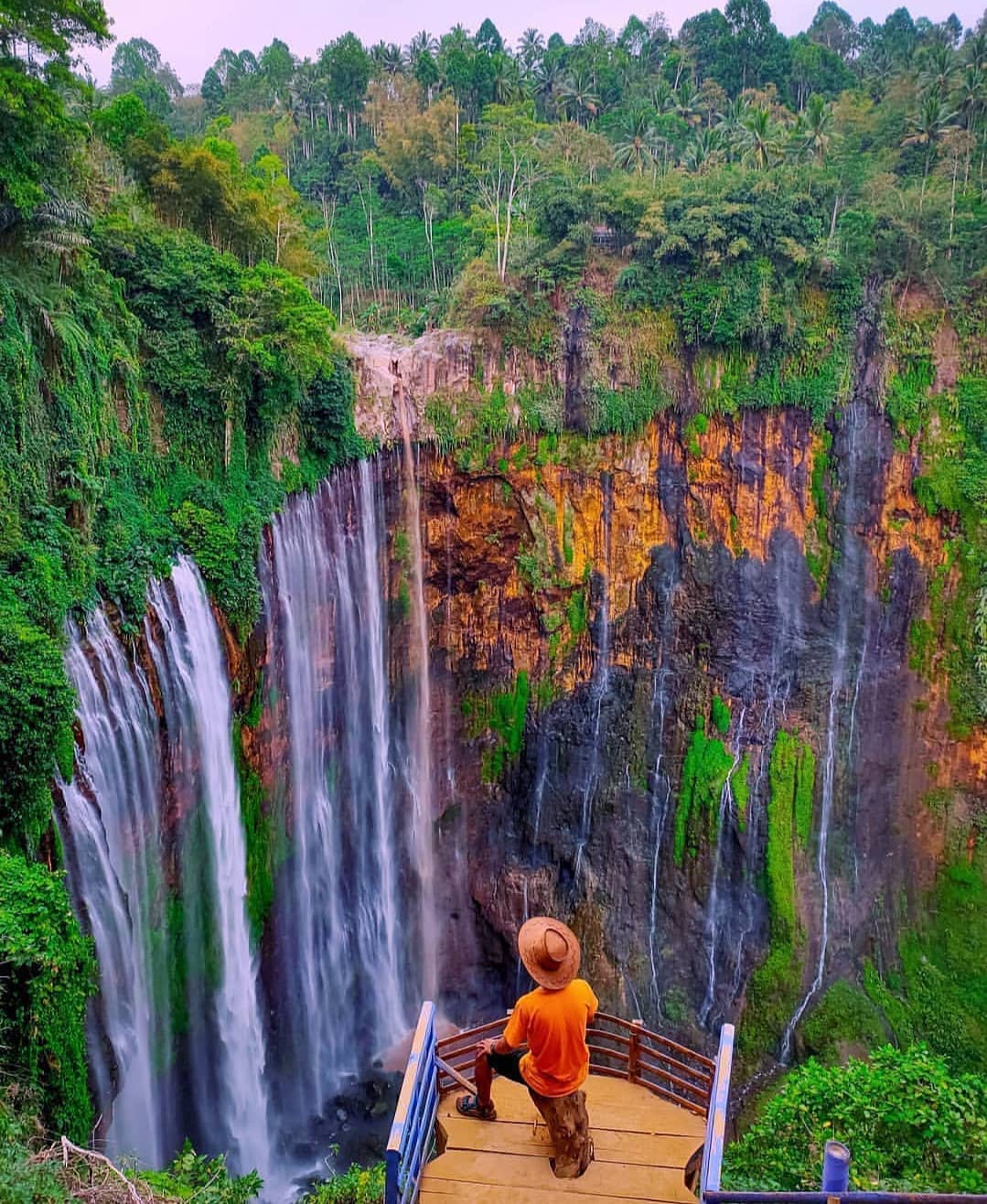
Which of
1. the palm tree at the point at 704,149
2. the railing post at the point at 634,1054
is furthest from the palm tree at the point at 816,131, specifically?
the railing post at the point at 634,1054

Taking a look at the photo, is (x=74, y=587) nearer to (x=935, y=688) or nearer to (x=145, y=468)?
(x=145, y=468)

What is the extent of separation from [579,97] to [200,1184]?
3318 cm

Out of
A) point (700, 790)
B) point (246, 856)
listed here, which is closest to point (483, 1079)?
point (246, 856)

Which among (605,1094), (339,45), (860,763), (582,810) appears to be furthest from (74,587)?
(339,45)

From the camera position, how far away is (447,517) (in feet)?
56.2

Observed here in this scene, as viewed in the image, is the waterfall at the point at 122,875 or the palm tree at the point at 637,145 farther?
the palm tree at the point at 637,145

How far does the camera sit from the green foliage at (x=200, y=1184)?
6227 millimetres

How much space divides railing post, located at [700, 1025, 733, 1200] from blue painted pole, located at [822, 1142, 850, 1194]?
54cm

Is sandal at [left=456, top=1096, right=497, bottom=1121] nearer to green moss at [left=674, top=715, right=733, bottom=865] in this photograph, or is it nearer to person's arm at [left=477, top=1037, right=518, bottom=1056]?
person's arm at [left=477, top=1037, right=518, bottom=1056]

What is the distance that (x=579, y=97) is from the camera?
30531 millimetres

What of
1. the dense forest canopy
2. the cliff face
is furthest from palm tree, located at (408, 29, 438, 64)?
the cliff face

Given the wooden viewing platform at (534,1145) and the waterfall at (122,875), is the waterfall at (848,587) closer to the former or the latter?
the waterfall at (122,875)

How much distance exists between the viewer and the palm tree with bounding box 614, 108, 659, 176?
25.5 meters

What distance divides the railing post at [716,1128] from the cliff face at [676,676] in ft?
45.0
